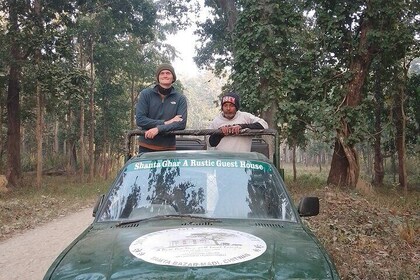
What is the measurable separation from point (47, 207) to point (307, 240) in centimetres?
1236

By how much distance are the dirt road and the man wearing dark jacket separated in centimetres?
237

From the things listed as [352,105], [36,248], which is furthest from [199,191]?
[352,105]

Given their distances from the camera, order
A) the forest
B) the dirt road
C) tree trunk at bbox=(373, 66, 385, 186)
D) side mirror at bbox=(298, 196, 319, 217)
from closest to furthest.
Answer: side mirror at bbox=(298, 196, 319, 217)
the dirt road
the forest
tree trunk at bbox=(373, 66, 385, 186)

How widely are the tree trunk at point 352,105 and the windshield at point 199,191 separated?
11.1 metres

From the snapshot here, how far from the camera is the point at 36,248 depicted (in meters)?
8.14

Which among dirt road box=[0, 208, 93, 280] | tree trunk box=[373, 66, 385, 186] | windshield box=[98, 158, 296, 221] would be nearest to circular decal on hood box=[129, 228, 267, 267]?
windshield box=[98, 158, 296, 221]

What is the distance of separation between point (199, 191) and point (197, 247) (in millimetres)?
1074

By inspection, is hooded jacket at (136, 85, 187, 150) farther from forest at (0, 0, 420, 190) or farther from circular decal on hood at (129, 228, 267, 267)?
forest at (0, 0, 420, 190)

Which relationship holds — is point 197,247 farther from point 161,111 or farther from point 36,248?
point 36,248

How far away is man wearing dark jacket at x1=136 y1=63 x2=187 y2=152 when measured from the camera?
579cm

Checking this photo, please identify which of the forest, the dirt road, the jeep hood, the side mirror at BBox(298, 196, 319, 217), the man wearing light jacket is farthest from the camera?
the forest

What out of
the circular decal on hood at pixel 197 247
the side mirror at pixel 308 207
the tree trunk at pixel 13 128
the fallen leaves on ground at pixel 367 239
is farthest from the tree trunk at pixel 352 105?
the tree trunk at pixel 13 128

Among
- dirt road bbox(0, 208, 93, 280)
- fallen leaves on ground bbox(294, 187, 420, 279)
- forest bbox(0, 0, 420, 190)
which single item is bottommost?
dirt road bbox(0, 208, 93, 280)

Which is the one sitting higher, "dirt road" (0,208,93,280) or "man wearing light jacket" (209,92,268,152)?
"man wearing light jacket" (209,92,268,152)
